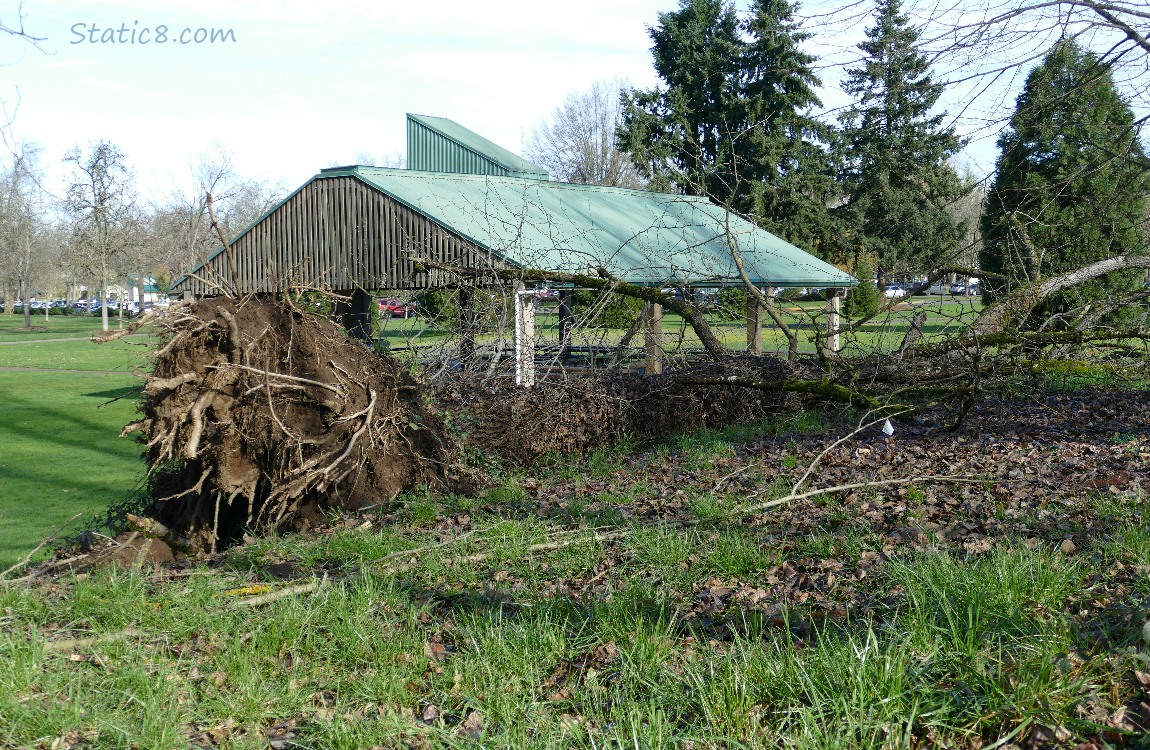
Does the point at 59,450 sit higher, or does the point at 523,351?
the point at 523,351

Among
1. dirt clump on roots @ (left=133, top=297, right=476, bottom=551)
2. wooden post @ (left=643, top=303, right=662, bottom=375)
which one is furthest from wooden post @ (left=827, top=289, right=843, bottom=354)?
dirt clump on roots @ (left=133, top=297, right=476, bottom=551)

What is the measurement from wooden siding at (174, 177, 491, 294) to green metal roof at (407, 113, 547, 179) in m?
6.59

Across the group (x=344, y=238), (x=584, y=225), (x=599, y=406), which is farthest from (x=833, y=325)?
(x=344, y=238)

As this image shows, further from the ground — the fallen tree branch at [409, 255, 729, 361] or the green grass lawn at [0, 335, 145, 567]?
the fallen tree branch at [409, 255, 729, 361]

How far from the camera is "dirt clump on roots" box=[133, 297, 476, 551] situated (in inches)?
263

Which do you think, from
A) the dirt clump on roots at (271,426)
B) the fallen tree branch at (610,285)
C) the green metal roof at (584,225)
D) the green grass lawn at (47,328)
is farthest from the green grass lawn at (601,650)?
the green grass lawn at (47,328)

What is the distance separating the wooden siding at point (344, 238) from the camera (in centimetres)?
1659

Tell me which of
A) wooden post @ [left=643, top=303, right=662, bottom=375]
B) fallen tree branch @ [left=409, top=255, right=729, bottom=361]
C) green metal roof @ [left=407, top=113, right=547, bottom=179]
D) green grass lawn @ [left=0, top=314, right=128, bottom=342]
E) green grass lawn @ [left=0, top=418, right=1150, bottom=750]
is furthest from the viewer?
green grass lawn @ [left=0, top=314, right=128, bottom=342]

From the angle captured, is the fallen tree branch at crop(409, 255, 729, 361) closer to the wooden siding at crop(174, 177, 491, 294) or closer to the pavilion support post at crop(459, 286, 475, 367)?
the pavilion support post at crop(459, 286, 475, 367)

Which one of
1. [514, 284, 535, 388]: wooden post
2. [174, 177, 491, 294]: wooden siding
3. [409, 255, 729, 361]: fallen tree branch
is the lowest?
[514, 284, 535, 388]: wooden post

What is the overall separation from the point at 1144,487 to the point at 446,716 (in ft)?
15.5

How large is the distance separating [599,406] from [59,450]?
1162cm

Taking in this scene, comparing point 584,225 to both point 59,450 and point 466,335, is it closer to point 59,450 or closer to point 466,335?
point 466,335

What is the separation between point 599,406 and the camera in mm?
10406
